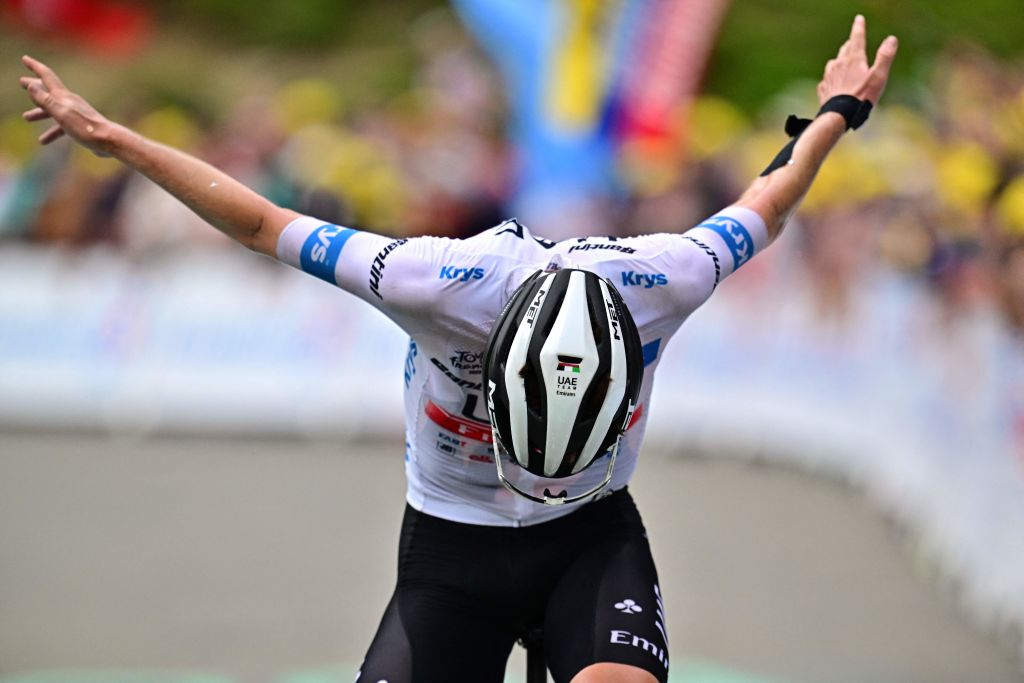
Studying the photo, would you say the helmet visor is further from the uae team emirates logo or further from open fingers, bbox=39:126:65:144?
open fingers, bbox=39:126:65:144

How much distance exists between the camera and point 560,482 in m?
4.02

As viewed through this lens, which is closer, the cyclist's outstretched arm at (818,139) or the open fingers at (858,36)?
the cyclist's outstretched arm at (818,139)

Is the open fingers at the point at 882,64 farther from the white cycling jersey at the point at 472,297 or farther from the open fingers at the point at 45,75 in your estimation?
the open fingers at the point at 45,75

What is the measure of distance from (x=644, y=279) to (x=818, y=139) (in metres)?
1.01

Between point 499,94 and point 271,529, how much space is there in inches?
658

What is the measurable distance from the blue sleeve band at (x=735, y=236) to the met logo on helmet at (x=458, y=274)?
2.65 feet

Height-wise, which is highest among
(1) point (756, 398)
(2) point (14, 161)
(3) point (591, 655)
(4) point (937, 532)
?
(2) point (14, 161)

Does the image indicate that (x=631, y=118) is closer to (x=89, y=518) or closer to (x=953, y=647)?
(x=89, y=518)

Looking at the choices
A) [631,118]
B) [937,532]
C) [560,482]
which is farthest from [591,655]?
[631,118]

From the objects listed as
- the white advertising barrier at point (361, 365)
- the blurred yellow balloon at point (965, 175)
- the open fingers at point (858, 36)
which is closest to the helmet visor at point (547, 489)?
the open fingers at point (858, 36)

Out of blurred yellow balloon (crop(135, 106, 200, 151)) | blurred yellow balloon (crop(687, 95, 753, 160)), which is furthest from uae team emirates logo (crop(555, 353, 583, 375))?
blurred yellow balloon (crop(135, 106, 200, 151))

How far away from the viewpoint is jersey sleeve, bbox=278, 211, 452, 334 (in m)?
3.69

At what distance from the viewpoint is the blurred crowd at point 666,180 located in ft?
33.7

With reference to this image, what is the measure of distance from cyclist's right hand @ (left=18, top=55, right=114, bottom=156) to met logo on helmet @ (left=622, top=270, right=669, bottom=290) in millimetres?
1500
